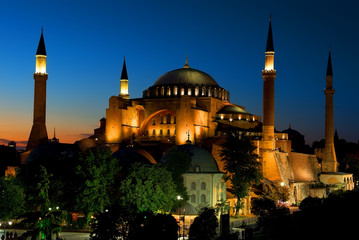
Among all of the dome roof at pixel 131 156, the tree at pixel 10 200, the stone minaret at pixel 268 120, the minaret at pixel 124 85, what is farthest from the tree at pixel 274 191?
the minaret at pixel 124 85

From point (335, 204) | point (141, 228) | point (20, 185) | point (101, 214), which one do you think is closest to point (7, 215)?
point (20, 185)

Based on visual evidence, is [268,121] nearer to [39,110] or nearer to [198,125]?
[198,125]

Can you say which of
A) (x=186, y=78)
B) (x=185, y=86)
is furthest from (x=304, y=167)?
(x=186, y=78)

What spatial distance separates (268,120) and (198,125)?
17.2 feet

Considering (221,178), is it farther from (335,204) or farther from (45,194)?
(45,194)

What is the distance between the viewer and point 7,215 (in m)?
27.3

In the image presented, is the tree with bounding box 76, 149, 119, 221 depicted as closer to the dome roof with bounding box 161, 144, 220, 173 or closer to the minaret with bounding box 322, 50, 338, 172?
the dome roof with bounding box 161, 144, 220, 173

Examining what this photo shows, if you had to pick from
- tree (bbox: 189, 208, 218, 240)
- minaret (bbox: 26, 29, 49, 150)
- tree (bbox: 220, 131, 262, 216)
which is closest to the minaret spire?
tree (bbox: 220, 131, 262, 216)

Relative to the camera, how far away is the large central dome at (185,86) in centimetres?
4675

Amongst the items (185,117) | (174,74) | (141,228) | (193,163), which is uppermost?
(174,74)

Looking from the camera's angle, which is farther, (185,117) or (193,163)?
(185,117)

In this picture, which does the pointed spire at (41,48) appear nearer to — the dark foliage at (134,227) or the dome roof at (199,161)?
the dome roof at (199,161)

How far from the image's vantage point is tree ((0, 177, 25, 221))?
2725cm

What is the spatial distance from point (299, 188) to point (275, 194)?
22.9ft
